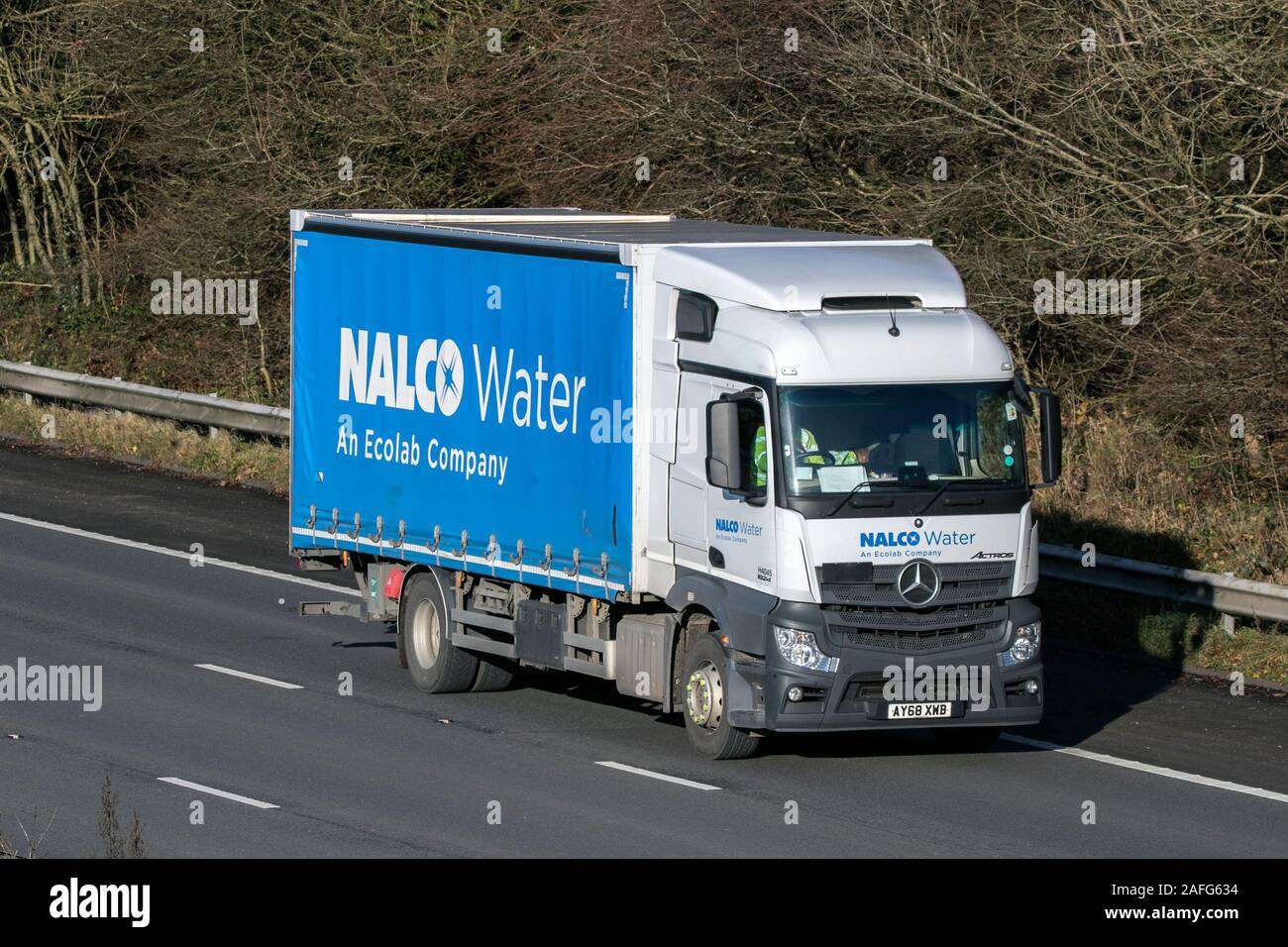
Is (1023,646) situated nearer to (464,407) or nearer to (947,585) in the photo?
(947,585)

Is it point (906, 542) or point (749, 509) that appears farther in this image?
point (749, 509)

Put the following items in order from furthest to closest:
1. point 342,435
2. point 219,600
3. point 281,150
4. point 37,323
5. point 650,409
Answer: point 37,323 → point 281,150 → point 219,600 → point 342,435 → point 650,409

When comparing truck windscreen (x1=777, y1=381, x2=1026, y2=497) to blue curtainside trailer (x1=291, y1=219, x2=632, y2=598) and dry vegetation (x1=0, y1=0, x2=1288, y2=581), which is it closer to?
blue curtainside trailer (x1=291, y1=219, x2=632, y2=598)

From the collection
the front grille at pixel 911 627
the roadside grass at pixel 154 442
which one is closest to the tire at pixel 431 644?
the front grille at pixel 911 627

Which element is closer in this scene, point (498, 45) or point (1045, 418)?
point (1045, 418)

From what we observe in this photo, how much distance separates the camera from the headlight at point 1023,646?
14.3m

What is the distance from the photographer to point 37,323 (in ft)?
114

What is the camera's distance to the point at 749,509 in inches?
556

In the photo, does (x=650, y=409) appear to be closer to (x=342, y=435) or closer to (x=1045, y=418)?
(x=1045, y=418)

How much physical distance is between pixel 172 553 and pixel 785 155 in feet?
26.0

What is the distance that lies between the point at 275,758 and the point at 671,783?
2605 mm

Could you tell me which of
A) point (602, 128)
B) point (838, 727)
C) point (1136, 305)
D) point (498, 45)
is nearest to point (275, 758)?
point (838, 727)

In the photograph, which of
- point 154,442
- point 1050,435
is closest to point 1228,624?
point 1050,435

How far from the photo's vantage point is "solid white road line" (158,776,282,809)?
13.1 meters
